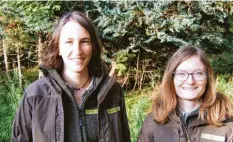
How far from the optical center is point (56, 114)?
7.39 ft

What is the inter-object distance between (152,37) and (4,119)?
278 centimetres

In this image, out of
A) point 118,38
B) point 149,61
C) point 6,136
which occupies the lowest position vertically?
point 6,136

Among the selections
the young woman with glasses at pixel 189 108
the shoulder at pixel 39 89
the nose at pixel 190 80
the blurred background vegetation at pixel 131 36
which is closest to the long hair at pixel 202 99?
the young woman with glasses at pixel 189 108

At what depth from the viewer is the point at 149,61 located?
667 cm

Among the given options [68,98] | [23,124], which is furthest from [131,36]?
[23,124]

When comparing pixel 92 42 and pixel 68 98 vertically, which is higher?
pixel 92 42

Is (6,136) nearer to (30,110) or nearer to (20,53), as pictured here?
(20,53)

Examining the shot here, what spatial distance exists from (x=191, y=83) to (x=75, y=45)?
90cm

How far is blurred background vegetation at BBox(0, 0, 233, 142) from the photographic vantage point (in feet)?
18.4

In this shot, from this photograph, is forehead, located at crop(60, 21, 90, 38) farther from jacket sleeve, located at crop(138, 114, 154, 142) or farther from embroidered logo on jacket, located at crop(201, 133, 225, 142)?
embroidered logo on jacket, located at crop(201, 133, 225, 142)

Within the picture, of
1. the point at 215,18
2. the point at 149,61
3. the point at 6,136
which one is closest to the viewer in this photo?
the point at 6,136

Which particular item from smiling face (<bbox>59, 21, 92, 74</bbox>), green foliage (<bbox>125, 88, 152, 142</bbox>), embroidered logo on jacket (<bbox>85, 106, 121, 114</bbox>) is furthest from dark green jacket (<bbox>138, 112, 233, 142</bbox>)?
green foliage (<bbox>125, 88, 152, 142</bbox>)

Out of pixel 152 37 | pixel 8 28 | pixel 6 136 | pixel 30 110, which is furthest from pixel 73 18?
pixel 8 28

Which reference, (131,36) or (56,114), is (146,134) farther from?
(131,36)
